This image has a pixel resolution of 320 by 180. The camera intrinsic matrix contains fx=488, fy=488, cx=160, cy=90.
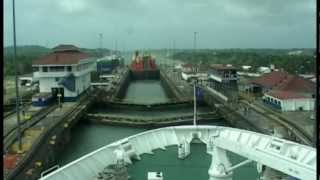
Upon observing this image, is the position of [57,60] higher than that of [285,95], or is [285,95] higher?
[57,60]

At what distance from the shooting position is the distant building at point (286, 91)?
16578 mm

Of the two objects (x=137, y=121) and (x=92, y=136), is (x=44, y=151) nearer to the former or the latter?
(x=92, y=136)

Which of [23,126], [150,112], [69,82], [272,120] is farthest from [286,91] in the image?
[23,126]

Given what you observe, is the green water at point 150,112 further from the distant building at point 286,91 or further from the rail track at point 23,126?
the distant building at point 286,91

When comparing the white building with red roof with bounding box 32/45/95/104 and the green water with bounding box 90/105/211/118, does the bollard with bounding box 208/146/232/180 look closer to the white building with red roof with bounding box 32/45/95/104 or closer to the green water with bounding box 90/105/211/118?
the green water with bounding box 90/105/211/118

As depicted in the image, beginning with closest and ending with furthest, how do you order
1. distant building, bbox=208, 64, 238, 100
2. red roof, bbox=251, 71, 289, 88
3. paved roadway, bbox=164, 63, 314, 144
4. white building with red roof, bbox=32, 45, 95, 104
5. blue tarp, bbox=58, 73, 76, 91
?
paved roadway, bbox=164, 63, 314, 144 → blue tarp, bbox=58, 73, 76, 91 → white building with red roof, bbox=32, 45, 95, 104 → red roof, bbox=251, 71, 289, 88 → distant building, bbox=208, 64, 238, 100

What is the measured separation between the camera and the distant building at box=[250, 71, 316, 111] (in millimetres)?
16578

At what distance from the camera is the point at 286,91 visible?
716 inches

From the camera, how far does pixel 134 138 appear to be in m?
8.70

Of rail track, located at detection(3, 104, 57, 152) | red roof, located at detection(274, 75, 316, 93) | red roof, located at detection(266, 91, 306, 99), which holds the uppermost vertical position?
red roof, located at detection(274, 75, 316, 93)

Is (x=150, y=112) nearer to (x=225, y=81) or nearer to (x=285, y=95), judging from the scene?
(x=285, y=95)

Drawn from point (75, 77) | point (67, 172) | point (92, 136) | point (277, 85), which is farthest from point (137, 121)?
point (67, 172)

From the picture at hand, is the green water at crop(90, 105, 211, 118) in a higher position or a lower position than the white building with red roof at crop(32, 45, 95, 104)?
lower

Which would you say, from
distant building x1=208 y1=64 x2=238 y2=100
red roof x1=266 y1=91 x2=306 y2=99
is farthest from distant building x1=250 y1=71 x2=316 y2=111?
distant building x1=208 y1=64 x2=238 y2=100
